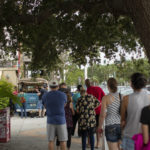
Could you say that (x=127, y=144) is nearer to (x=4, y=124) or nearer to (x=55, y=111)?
(x=55, y=111)

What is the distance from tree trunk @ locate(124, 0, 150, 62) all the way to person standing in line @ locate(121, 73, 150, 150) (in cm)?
185

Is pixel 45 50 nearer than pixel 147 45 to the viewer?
No

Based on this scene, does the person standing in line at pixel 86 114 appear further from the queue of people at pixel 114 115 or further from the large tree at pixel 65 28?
the large tree at pixel 65 28

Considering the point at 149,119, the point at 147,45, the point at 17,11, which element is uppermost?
the point at 17,11

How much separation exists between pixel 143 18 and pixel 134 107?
241 cm

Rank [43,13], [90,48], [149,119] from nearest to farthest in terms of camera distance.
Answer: [149,119], [43,13], [90,48]

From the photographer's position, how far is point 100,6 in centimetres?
791

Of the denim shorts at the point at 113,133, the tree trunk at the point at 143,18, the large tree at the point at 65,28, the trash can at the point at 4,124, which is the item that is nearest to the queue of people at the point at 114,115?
the denim shorts at the point at 113,133

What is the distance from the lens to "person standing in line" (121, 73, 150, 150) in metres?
3.92

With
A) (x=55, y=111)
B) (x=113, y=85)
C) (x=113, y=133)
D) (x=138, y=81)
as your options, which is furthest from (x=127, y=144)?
(x=55, y=111)

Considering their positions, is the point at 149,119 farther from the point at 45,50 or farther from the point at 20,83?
the point at 20,83

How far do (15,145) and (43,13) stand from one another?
12.7 feet

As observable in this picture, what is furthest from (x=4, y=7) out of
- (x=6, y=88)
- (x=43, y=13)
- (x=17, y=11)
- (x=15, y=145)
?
(x=15, y=145)

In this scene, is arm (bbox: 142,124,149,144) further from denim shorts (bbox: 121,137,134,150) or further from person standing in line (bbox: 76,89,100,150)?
person standing in line (bbox: 76,89,100,150)
